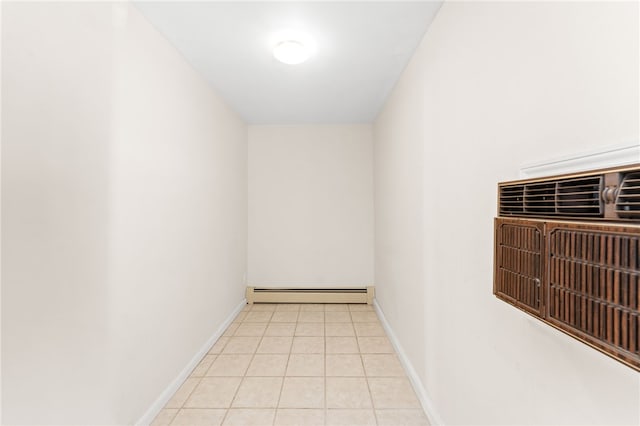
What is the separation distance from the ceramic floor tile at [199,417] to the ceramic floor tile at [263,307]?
6.45ft

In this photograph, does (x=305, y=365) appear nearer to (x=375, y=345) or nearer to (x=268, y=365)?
(x=268, y=365)

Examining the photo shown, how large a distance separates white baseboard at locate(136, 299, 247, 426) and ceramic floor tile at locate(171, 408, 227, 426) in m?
0.15

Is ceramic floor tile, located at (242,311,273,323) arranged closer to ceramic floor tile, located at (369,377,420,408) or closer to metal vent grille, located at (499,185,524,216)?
ceramic floor tile, located at (369,377,420,408)

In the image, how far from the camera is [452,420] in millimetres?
1593

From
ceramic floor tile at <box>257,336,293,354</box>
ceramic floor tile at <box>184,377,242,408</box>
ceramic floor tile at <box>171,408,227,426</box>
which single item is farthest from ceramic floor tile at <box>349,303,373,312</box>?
ceramic floor tile at <box>171,408,227,426</box>

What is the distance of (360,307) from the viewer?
13.4 feet

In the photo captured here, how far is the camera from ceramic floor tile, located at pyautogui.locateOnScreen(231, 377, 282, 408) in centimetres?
207

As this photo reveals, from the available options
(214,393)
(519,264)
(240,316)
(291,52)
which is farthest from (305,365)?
(291,52)

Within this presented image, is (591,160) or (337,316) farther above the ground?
(591,160)

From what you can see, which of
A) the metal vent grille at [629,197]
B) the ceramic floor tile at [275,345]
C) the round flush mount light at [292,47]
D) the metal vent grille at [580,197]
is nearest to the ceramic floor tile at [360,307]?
the ceramic floor tile at [275,345]

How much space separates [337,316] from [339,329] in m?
0.40

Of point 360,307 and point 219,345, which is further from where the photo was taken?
point 360,307

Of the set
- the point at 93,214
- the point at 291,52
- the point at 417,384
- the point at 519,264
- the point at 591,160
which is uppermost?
the point at 291,52

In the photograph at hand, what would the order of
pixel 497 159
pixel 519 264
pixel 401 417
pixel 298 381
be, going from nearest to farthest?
pixel 519 264
pixel 497 159
pixel 401 417
pixel 298 381
